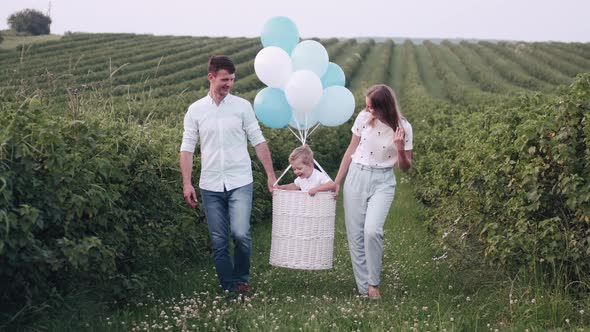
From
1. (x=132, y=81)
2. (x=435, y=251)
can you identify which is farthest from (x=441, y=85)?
(x=435, y=251)

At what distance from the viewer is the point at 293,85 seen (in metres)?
6.89

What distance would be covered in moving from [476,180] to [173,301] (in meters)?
2.94

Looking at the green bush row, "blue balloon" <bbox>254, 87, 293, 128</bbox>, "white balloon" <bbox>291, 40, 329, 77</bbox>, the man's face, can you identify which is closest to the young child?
"blue balloon" <bbox>254, 87, 293, 128</bbox>

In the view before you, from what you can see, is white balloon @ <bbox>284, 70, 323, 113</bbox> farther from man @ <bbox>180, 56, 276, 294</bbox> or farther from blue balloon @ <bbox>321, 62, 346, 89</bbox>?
man @ <bbox>180, 56, 276, 294</bbox>

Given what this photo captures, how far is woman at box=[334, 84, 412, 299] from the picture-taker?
6188 millimetres

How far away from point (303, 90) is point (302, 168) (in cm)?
81

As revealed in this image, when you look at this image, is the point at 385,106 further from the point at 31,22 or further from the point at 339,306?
the point at 31,22

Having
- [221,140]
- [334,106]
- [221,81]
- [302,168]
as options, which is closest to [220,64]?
[221,81]

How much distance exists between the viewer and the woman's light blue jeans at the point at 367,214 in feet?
20.5

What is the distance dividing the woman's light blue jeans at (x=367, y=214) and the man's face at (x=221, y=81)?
1.32 meters

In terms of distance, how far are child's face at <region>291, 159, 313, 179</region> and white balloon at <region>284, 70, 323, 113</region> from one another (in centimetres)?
74

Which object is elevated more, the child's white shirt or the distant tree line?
the distant tree line

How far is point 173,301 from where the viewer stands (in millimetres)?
6113

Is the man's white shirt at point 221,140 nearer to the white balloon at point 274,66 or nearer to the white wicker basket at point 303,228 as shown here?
the white wicker basket at point 303,228
